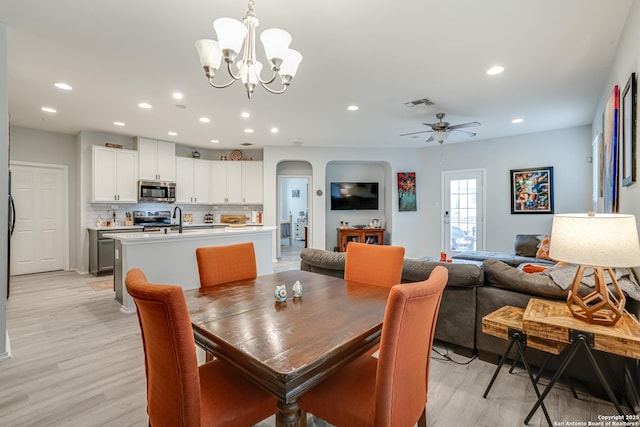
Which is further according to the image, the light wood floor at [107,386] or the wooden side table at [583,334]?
the light wood floor at [107,386]

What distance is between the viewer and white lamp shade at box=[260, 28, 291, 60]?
1836 millimetres

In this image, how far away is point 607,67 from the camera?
314 centimetres

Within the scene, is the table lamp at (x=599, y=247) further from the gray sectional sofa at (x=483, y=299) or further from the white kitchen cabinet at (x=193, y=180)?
the white kitchen cabinet at (x=193, y=180)

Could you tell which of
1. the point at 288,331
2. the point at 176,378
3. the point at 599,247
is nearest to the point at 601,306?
the point at 599,247

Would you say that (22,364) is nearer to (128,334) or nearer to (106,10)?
(128,334)

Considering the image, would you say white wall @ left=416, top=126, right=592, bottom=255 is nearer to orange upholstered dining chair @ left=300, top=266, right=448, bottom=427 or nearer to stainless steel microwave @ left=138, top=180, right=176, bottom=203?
stainless steel microwave @ left=138, top=180, right=176, bottom=203

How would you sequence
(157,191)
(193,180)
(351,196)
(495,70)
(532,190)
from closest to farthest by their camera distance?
(495,70), (532,190), (157,191), (193,180), (351,196)

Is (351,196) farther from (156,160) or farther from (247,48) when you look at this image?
(247,48)

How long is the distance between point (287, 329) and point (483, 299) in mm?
1767

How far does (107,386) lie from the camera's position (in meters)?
2.16

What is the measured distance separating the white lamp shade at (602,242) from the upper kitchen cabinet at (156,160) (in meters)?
6.74

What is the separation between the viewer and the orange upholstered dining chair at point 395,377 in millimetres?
1041

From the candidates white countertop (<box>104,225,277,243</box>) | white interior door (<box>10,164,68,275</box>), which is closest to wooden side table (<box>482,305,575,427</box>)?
white countertop (<box>104,225,277,243</box>)

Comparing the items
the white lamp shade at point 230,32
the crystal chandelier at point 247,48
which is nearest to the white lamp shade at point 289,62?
the crystal chandelier at point 247,48
